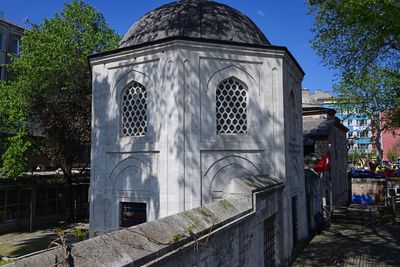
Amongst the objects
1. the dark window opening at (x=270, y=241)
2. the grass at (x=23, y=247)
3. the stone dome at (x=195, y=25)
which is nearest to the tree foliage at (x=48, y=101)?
the grass at (x=23, y=247)

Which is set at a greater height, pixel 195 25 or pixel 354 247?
pixel 195 25

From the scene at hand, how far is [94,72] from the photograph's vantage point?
12.5 meters

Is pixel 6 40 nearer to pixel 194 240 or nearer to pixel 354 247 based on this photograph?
pixel 354 247

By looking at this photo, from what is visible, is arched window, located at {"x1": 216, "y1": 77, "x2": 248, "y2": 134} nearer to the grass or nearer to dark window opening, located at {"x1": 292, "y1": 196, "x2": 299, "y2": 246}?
dark window opening, located at {"x1": 292, "y1": 196, "x2": 299, "y2": 246}

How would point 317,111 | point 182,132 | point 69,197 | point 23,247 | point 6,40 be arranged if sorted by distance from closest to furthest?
1. point 182,132
2. point 23,247
3. point 69,197
4. point 317,111
5. point 6,40

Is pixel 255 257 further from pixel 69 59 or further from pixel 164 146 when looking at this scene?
pixel 69 59

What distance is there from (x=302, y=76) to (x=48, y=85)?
13532mm

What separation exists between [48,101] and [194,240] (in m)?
16.0

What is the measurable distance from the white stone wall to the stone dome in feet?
2.57

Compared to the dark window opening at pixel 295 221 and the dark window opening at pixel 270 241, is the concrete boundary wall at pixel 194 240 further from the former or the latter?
the dark window opening at pixel 295 221

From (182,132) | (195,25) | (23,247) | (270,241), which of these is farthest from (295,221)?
(23,247)

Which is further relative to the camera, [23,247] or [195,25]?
[23,247]

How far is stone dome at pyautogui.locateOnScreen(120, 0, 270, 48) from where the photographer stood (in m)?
11.7

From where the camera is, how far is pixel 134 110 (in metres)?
11.6
